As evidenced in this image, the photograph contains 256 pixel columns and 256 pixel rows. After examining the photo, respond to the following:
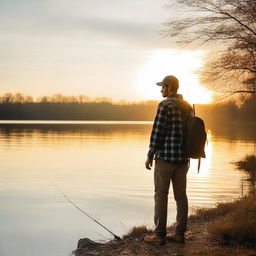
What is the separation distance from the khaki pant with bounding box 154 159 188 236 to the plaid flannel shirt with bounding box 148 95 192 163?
0.41ft

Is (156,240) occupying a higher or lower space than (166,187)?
lower

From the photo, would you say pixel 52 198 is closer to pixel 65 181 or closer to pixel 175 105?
pixel 65 181

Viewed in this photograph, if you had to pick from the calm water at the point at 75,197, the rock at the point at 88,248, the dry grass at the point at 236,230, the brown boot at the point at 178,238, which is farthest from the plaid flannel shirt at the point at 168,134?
the calm water at the point at 75,197

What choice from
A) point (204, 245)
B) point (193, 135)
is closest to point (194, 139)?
point (193, 135)

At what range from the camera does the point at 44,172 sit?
2594 cm

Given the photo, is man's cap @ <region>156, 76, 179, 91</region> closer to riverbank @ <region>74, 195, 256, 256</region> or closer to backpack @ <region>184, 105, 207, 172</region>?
backpack @ <region>184, 105, 207, 172</region>

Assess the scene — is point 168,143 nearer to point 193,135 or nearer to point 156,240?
point 193,135

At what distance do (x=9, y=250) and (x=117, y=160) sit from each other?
22.7m

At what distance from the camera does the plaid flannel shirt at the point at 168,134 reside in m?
6.43

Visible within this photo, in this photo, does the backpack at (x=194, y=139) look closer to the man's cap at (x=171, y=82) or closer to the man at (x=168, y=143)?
the man at (x=168, y=143)

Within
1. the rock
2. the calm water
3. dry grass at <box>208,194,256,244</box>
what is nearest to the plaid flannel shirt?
dry grass at <box>208,194,256,244</box>

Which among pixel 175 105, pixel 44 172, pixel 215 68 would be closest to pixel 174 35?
pixel 215 68

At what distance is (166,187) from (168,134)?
30.3 inches

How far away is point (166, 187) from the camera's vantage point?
658 centimetres
